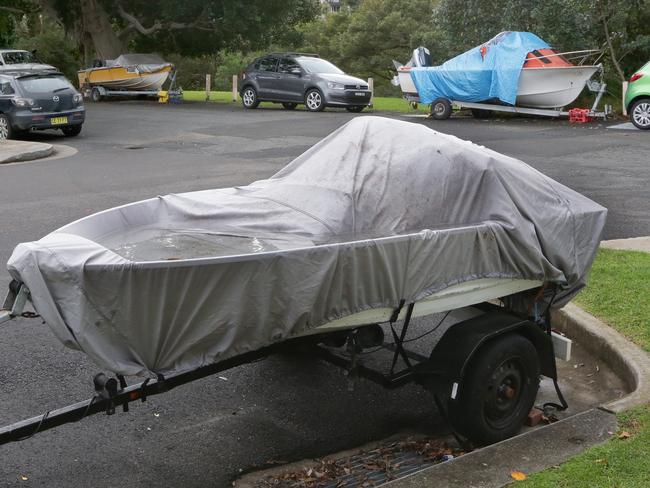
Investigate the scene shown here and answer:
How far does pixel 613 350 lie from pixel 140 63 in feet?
94.6

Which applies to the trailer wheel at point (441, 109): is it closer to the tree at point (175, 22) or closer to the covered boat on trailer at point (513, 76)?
the covered boat on trailer at point (513, 76)

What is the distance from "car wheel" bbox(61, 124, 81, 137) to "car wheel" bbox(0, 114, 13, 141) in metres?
1.40

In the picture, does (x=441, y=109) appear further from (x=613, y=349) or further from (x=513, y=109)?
(x=613, y=349)

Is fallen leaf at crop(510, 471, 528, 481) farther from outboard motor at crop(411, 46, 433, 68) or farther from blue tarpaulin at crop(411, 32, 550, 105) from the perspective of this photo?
outboard motor at crop(411, 46, 433, 68)

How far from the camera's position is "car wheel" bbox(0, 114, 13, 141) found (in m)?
20.4

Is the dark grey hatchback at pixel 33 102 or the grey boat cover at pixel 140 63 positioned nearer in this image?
the dark grey hatchback at pixel 33 102

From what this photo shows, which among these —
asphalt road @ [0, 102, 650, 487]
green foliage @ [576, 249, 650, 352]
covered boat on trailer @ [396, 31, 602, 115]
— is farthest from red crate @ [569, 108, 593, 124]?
green foliage @ [576, 249, 650, 352]

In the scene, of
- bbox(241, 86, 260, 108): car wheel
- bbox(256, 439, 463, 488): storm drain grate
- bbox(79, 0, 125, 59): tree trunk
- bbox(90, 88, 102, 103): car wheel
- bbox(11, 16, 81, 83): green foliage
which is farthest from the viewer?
bbox(11, 16, 81, 83): green foliage

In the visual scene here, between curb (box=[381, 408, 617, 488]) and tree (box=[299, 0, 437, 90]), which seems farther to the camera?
tree (box=[299, 0, 437, 90])

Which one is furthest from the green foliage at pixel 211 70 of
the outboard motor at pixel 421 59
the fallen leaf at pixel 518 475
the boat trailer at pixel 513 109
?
the fallen leaf at pixel 518 475

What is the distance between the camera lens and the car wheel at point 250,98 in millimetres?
28250

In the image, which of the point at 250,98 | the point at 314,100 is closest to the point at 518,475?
the point at 314,100

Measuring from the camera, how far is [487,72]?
22641mm

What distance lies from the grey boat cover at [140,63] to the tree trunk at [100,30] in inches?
133
